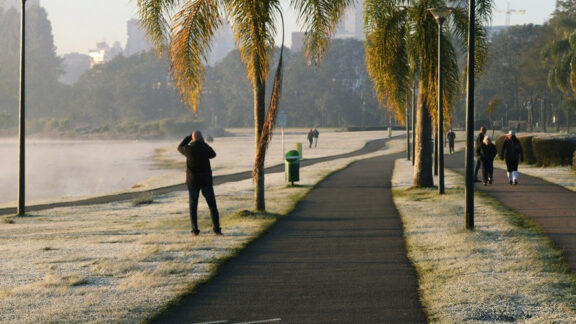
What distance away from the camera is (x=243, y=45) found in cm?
1545

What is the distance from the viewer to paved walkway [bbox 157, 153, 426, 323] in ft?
25.1

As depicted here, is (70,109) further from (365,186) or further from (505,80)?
(365,186)

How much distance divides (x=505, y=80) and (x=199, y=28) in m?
104

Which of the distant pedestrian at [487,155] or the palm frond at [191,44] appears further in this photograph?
the distant pedestrian at [487,155]

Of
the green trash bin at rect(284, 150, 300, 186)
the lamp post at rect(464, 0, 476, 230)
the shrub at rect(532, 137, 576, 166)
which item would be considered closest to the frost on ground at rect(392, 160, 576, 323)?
the lamp post at rect(464, 0, 476, 230)

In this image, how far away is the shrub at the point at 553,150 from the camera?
3250 cm

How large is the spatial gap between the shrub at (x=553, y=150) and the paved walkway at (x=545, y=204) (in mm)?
6128

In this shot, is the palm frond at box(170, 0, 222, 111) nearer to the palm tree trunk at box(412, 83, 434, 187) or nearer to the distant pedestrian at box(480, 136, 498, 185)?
the palm tree trunk at box(412, 83, 434, 187)

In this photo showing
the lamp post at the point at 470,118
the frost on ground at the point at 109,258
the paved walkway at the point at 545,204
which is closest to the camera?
the frost on ground at the point at 109,258

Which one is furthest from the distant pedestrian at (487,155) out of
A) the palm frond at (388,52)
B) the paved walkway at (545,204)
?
the palm frond at (388,52)

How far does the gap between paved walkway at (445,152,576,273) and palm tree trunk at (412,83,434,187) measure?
1622mm

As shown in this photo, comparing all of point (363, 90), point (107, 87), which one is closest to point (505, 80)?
point (363, 90)

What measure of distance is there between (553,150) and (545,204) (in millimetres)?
16194

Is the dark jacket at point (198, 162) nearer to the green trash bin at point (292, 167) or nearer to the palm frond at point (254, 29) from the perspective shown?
the palm frond at point (254, 29)
